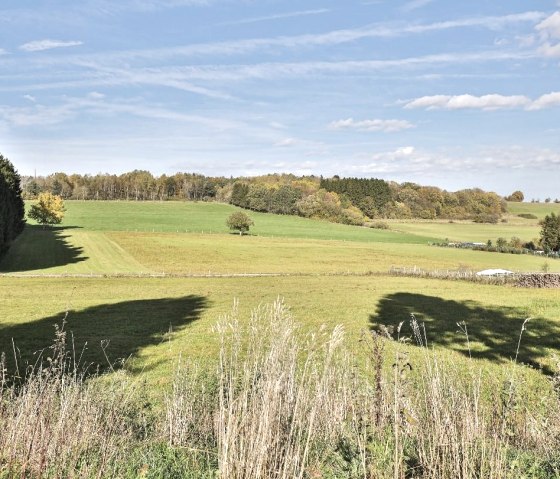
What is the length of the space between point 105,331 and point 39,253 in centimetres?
5316

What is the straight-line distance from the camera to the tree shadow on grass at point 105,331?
16.6 meters

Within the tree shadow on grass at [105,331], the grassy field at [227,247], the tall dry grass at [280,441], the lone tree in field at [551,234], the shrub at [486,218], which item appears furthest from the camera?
the shrub at [486,218]

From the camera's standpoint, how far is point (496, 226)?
488 feet

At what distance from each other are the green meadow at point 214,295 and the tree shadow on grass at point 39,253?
166 millimetres

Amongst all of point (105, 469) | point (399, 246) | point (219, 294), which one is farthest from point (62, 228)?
point (105, 469)

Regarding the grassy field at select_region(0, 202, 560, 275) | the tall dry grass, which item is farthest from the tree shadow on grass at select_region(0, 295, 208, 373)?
the grassy field at select_region(0, 202, 560, 275)

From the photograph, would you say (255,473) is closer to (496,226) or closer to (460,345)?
(460,345)

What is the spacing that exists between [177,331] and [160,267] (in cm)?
4204

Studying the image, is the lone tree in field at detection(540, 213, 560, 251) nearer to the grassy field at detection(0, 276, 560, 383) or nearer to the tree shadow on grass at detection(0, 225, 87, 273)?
the grassy field at detection(0, 276, 560, 383)

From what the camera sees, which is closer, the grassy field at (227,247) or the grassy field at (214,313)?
the grassy field at (214,313)

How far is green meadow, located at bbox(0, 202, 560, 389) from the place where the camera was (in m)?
18.2

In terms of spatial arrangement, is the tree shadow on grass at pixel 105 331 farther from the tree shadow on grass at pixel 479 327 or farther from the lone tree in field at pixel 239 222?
the lone tree in field at pixel 239 222

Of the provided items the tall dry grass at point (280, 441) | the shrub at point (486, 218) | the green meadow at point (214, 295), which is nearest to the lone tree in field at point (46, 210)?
the green meadow at point (214, 295)

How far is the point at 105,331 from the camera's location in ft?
69.6
